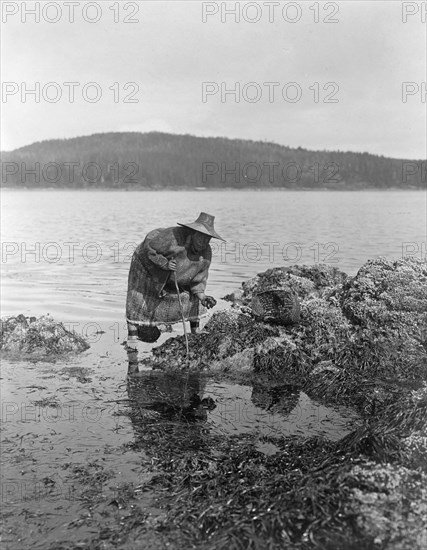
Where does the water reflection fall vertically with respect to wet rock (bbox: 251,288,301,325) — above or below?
below

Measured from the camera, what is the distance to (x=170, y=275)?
341 inches

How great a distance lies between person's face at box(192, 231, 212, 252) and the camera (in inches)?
327

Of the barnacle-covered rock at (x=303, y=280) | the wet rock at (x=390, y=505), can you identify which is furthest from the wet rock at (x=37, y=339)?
the wet rock at (x=390, y=505)

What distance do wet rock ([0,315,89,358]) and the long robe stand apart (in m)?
1.04

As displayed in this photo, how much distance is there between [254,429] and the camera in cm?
585

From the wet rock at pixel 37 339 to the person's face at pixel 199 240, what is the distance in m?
2.53

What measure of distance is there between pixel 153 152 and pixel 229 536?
5668 inches

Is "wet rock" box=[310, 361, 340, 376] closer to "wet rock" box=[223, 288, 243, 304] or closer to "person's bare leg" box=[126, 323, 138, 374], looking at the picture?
"person's bare leg" box=[126, 323, 138, 374]

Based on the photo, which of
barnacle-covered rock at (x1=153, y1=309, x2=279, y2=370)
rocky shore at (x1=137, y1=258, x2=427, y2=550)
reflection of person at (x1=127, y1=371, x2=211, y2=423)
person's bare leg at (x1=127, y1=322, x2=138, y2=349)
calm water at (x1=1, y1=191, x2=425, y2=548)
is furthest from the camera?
person's bare leg at (x1=127, y1=322, x2=138, y2=349)

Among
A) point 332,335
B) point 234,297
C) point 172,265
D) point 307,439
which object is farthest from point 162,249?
point 234,297

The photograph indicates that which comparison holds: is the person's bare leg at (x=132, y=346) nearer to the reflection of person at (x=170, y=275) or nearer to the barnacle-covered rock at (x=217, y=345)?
the reflection of person at (x=170, y=275)

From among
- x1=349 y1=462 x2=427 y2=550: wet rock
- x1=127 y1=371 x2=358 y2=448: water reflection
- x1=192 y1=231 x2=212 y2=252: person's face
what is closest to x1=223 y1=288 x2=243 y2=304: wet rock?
x1=192 y1=231 x2=212 y2=252: person's face

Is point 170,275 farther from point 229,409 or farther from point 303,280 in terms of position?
point 303,280

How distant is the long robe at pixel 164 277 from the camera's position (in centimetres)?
835
